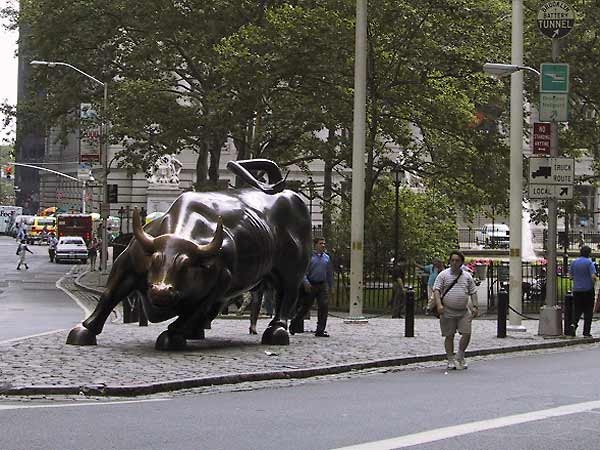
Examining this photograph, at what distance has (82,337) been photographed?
1770cm

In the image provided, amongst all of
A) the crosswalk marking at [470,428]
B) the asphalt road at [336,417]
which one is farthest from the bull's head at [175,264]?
the crosswalk marking at [470,428]

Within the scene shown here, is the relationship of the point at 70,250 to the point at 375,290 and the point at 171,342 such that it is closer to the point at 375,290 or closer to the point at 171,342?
the point at 375,290

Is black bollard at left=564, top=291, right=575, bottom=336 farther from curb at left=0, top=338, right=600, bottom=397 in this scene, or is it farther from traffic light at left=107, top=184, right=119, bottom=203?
traffic light at left=107, top=184, right=119, bottom=203

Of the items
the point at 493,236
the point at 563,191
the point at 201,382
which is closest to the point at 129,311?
the point at 563,191

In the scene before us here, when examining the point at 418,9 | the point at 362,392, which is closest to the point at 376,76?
the point at 418,9

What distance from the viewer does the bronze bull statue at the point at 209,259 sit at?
53.8ft

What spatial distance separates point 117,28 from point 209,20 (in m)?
5.17

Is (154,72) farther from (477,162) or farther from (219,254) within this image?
(219,254)

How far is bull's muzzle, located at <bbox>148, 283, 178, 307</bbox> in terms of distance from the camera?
16.0 m

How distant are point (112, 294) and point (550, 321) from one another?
9.68m

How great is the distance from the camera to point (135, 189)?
68.2 m

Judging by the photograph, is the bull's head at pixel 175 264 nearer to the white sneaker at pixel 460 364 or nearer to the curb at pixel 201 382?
the curb at pixel 201 382

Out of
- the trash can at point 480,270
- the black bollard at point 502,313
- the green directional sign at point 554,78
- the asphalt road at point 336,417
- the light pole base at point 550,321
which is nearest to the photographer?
the asphalt road at point 336,417

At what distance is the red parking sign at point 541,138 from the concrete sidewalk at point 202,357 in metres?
3.70
